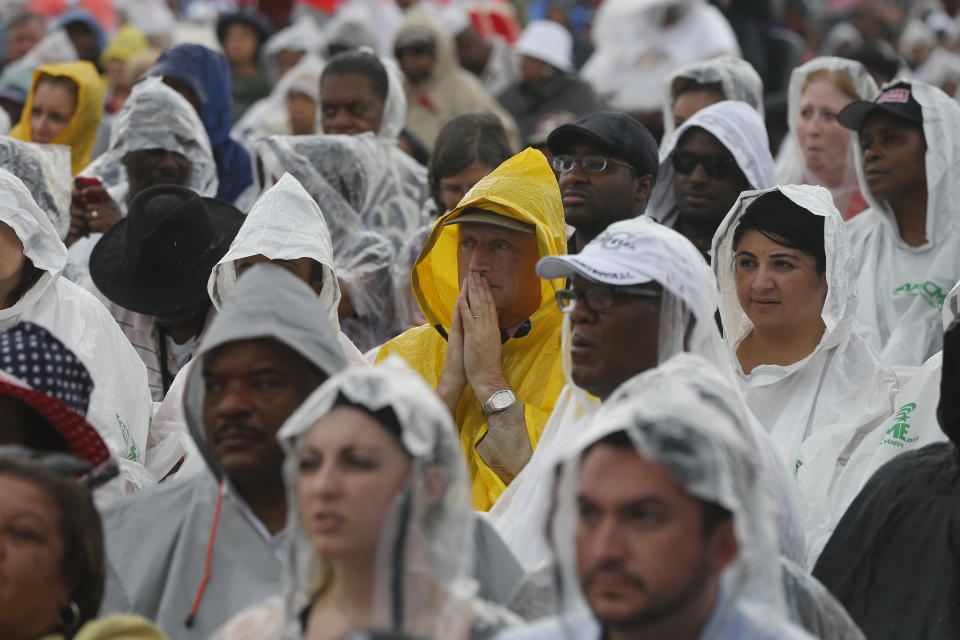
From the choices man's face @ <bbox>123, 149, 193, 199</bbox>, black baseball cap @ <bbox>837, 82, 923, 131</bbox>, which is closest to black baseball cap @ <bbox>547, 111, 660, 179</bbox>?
black baseball cap @ <bbox>837, 82, 923, 131</bbox>

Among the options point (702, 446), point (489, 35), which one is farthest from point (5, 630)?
point (489, 35)

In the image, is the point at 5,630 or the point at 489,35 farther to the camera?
the point at 489,35

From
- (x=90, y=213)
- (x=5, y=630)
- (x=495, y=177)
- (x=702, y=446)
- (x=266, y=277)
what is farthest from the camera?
(x=90, y=213)

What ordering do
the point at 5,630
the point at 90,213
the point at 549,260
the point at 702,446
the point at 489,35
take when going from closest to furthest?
the point at 702,446 < the point at 5,630 < the point at 549,260 < the point at 90,213 < the point at 489,35

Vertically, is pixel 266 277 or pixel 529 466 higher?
pixel 266 277

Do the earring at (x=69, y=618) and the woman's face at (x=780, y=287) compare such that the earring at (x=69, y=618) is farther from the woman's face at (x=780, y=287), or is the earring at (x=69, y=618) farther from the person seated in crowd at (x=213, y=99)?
the person seated in crowd at (x=213, y=99)

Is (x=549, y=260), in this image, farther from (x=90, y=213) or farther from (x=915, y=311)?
(x=90, y=213)

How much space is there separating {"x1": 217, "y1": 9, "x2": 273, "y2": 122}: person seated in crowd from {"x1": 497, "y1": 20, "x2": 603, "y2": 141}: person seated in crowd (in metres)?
1.72

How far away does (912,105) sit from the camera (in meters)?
7.16

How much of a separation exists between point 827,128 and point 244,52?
529 cm

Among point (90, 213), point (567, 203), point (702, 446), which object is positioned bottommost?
point (90, 213)

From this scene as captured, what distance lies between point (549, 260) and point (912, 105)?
324 centimetres

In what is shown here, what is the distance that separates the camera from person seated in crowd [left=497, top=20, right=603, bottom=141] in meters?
11.0

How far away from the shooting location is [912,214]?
284 inches
